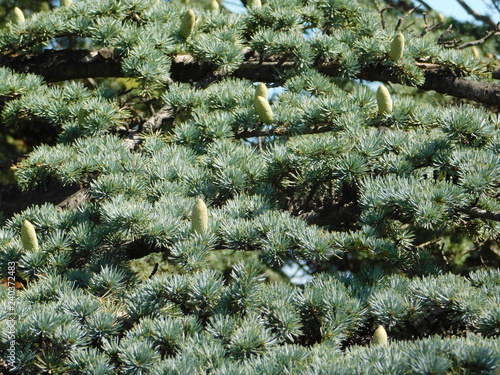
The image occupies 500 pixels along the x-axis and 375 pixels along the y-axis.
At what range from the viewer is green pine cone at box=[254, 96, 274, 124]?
2.73 m

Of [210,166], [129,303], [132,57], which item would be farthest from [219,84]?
[129,303]

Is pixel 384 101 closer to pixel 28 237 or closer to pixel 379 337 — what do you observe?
pixel 379 337

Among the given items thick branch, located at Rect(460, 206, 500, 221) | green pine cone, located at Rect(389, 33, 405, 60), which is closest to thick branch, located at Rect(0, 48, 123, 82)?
green pine cone, located at Rect(389, 33, 405, 60)

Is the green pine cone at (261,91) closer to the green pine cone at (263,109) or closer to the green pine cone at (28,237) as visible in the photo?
the green pine cone at (263,109)

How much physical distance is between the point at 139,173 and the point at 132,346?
0.89 m

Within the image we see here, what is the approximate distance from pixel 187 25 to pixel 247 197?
3.84 ft

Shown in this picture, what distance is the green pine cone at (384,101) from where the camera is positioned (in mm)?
2723

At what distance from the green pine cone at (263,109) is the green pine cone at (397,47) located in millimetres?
692

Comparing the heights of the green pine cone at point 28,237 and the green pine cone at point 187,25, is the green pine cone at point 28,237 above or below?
below

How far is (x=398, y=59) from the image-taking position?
10.3 feet

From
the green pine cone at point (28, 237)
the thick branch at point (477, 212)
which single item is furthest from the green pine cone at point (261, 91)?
the green pine cone at point (28, 237)

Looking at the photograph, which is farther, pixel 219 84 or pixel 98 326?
pixel 219 84

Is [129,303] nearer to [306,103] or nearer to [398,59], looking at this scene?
[306,103]

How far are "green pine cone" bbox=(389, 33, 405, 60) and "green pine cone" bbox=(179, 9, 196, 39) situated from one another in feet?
2.85
